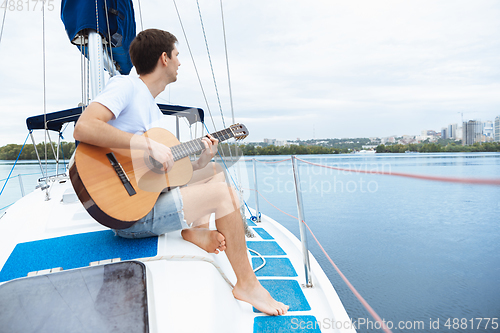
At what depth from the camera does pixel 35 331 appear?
1.95 feet

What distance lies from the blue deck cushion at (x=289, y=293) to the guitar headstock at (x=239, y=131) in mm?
872

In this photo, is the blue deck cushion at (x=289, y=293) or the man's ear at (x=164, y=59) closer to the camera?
the man's ear at (x=164, y=59)

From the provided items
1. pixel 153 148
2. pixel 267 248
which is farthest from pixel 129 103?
pixel 267 248

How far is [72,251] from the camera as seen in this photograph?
981 millimetres

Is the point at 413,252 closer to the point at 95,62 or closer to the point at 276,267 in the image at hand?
the point at 276,267

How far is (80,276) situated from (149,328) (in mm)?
242

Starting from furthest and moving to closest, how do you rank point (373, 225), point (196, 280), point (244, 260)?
1. point (373, 225)
2. point (244, 260)
3. point (196, 280)

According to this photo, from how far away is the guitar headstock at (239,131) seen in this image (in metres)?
1.53

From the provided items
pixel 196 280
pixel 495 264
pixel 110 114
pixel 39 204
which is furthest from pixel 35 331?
pixel 495 264

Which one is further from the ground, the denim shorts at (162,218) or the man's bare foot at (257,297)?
the denim shorts at (162,218)

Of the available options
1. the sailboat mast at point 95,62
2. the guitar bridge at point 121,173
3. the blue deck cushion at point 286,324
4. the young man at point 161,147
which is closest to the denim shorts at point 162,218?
the young man at point 161,147

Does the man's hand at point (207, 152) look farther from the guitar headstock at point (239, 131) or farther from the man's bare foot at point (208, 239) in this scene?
the man's bare foot at point (208, 239)

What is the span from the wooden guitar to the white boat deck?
0.16 m

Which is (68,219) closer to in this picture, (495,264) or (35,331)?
(35,331)
